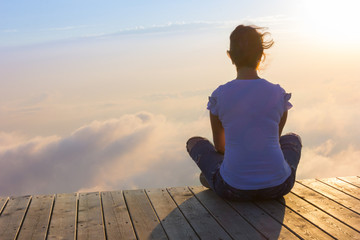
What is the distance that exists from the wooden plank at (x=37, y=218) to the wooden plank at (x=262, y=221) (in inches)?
70.7

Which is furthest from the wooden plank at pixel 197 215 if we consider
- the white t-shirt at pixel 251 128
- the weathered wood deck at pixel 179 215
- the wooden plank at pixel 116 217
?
the wooden plank at pixel 116 217

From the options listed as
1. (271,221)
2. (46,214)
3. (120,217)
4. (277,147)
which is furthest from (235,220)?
(46,214)

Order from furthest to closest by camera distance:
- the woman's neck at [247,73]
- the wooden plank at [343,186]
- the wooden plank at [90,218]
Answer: the wooden plank at [343,186] < the woman's neck at [247,73] < the wooden plank at [90,218]

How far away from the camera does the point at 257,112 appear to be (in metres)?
3.79

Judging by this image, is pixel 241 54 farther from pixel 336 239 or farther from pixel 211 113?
pixel 336 239

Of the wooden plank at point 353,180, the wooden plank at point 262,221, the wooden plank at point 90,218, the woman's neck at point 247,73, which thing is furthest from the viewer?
the wooden plank at point 353,180

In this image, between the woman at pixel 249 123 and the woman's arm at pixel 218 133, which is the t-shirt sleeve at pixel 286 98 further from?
the woman's arm at pixel 218 133

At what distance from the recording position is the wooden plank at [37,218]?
3783 mm

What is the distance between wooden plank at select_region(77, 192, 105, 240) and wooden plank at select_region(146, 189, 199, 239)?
55cm

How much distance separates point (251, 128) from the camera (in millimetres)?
3826

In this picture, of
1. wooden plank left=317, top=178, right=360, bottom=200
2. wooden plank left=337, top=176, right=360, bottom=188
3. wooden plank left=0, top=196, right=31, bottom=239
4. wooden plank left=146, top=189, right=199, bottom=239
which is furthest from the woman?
wooden plank left=0, top=196, right=31, bottom=239

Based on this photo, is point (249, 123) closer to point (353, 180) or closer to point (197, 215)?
point (197, 215)

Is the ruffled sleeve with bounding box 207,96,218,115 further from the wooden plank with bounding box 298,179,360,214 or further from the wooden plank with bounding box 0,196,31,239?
the wooden plank with bounding box 0,196,31,239

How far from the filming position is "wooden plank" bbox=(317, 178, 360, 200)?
490cm
